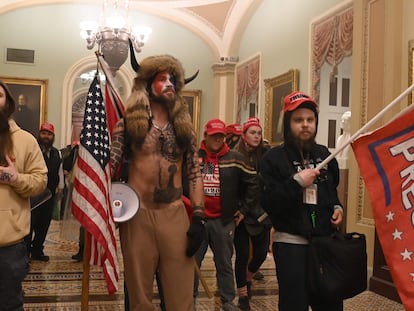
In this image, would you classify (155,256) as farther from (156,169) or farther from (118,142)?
(118,142)

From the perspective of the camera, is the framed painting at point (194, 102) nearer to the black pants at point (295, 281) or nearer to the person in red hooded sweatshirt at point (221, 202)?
the person in red hooded sweatshirt at point (221, 202)

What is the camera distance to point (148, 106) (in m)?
2.90

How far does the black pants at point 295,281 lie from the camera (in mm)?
2682

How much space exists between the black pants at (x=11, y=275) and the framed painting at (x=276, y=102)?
22.6 feet

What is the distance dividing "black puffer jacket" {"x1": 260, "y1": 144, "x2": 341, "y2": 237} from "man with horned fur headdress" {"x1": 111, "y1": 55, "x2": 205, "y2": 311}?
0.44 meters

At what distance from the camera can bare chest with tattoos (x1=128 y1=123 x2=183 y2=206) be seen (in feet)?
9.37

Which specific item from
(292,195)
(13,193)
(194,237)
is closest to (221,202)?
(194,237)

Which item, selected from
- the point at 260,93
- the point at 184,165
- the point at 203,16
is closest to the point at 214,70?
the point at 203,16

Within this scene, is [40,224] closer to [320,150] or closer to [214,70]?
[320,150]

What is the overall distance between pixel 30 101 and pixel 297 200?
10389mm

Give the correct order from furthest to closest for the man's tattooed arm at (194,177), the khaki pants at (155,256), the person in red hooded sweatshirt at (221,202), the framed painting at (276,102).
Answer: the framed painting at (276,102), the person in red hooded sweatshirt at (221,202), the man's tattooed arm at (194,177), the khaki pants at (155,256)

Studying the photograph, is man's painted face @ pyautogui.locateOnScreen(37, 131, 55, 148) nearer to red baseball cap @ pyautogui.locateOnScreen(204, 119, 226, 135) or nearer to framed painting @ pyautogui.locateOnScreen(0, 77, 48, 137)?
red baseball cap @ pyautogui.locateOnScreen(204, 119, 226, 135)

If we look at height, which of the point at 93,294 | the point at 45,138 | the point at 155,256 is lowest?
the point at 93,294

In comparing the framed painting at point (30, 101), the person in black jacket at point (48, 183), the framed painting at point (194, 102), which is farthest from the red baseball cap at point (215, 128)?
the framed painting at point (30, 101)
